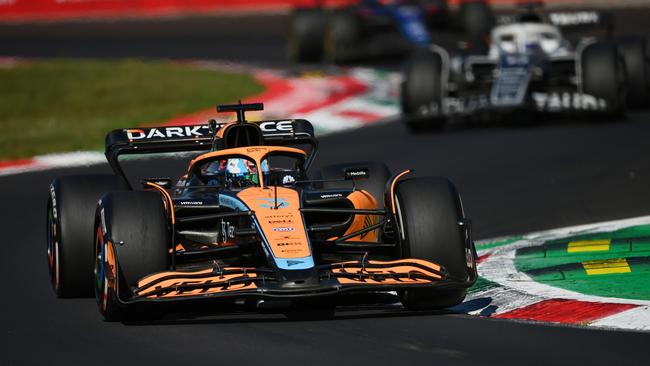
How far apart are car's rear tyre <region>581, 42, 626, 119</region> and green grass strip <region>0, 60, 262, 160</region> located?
6058 mm

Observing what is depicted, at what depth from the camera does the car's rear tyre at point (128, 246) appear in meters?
8.97

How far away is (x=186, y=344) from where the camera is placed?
835 centimetres

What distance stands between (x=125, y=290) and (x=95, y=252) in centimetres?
88

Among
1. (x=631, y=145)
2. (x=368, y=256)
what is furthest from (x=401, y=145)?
(x=368, y=256)

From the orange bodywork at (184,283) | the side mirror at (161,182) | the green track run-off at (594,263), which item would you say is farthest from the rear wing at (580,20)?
the orange bodywork at (184,283)

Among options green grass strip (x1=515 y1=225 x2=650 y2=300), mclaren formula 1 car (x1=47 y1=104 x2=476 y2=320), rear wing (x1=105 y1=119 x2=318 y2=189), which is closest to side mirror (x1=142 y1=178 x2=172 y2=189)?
mclaren formula 1 car (x1=47 y1=104 x2=476 y2=320)

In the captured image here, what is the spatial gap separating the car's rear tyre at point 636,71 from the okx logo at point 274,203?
1126 cm

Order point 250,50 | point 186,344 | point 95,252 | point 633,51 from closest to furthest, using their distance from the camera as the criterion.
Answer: point 186,344 → point 95,252 → point 633,51 → point 250,50

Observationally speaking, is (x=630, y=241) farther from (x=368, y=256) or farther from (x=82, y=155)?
(x=82, y=155)

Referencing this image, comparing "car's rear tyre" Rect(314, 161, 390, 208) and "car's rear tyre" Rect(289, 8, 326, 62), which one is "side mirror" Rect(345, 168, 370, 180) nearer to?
"car's rear tyre" Rect(314, 161, 390, 208)

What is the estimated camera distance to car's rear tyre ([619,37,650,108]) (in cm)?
1989

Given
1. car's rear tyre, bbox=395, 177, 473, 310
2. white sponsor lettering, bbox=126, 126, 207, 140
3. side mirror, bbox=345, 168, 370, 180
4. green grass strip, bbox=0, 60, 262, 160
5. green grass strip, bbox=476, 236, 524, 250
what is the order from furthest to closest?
green grass strip, bbox=0, 60, 262, 160 → green grass strip, bbox=476, 236, 524, 250 → white sponsor lettering, bbox=126, 126, 207, 140 → side mirror, bbox=345, 168, 370, 180 → car's rear tyre, bbox=395, 177, 473, 310

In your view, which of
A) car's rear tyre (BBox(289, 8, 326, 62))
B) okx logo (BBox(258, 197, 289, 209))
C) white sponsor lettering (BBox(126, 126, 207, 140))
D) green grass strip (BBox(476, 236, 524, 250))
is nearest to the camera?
okx logo (BBox(258, 197, 289, 209))

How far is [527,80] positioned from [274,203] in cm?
994
